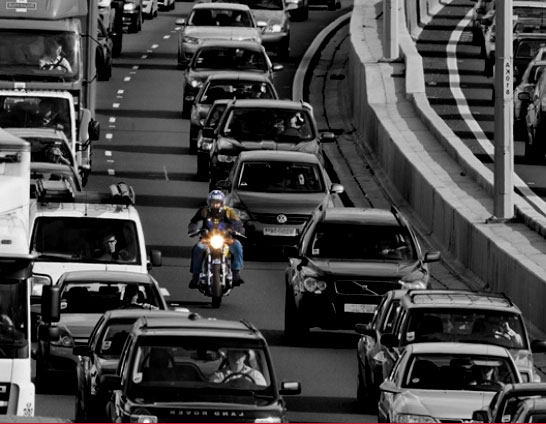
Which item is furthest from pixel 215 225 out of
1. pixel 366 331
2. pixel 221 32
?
pixel 221 32

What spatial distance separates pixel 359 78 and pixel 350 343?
22.5 meters

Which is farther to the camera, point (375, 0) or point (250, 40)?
point (375, 0)

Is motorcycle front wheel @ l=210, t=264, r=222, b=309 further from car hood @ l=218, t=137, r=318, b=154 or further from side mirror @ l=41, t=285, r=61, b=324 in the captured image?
side mirror @ l=41, t=285, r=61, b=324

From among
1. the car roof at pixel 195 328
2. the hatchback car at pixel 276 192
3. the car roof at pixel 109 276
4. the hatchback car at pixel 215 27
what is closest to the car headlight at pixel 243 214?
the hatchback car at pixel 276 192

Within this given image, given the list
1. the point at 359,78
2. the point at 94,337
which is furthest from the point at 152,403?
the point at 359,78

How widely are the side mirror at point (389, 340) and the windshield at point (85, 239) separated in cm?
623

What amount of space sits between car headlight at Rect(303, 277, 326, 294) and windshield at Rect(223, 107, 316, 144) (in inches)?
554

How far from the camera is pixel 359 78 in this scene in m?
52.0

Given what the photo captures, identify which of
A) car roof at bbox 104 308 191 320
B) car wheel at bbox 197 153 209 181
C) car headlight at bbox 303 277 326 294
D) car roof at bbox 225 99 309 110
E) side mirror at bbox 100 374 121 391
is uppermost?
side mirror at bbox 100 374 121 391

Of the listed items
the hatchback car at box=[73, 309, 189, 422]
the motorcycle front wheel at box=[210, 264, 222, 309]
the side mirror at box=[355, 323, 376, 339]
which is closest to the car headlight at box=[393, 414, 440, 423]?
the hatchback car at box=[73, 309, 189, 422]

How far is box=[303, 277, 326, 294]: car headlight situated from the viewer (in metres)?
29.0

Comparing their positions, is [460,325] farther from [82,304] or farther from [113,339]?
[82,304]

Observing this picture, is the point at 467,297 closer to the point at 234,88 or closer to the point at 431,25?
the point at 234,88

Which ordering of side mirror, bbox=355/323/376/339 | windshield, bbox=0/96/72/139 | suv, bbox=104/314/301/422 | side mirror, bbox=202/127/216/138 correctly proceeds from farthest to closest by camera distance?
side mirror, bbox=202/127/216/138 → windshield, bbox=0/96/72/139 → side mirror, bbox=355/323/376/339 → suv, bbox=104/314/301/422
